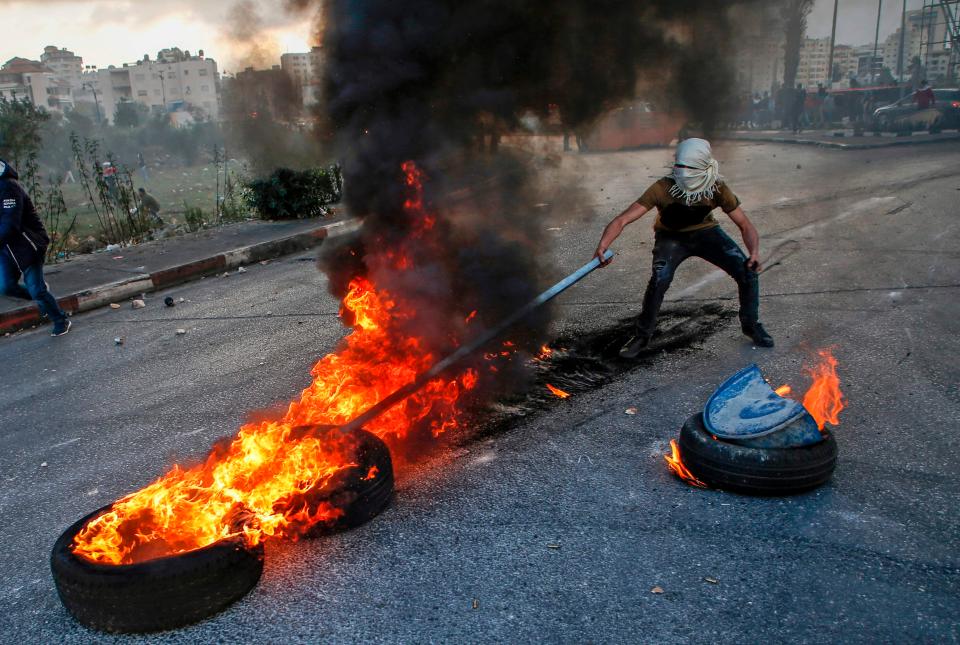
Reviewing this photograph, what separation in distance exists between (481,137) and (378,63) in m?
0.88

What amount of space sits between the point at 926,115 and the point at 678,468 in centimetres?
2357

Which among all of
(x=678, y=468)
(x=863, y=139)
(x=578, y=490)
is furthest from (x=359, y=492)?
(x=863, y=139)

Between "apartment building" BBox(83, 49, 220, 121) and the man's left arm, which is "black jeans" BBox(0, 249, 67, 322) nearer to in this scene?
the man's left arm

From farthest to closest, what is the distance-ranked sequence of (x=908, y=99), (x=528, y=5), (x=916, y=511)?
(x=908, y=99), (x=528, y=5), (x=916, y=511)

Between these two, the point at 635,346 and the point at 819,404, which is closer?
the point at 819,404

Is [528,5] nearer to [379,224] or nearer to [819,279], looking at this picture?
[379,224]

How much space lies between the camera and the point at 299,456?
11.2 ft

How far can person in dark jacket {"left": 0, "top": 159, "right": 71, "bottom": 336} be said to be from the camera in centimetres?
695

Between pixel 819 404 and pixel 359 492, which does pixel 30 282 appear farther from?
pixel 819 404

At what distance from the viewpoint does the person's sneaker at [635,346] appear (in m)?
5.32

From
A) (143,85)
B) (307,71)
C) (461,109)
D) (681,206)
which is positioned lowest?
(681,206)

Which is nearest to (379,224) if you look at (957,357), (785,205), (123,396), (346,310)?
(346,310)

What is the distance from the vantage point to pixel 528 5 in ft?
15.7

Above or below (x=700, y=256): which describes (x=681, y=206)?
above
